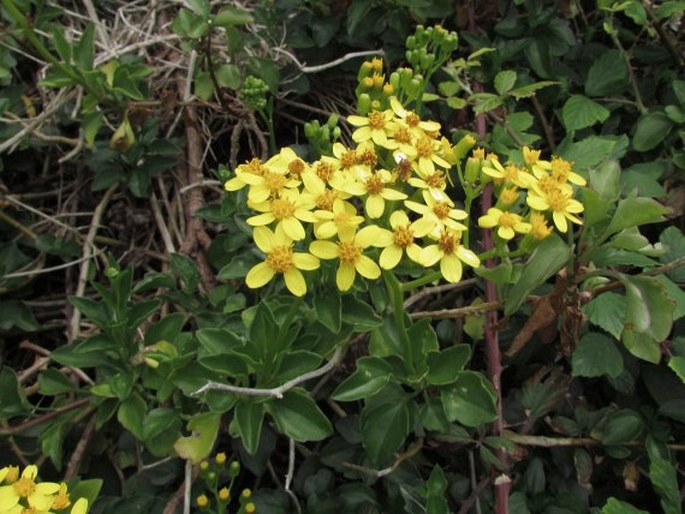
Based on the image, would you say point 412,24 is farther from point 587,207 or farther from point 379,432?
point 379,432

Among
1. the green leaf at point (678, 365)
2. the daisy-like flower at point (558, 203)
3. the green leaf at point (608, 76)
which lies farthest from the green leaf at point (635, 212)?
the green leaf at point (608, 76)

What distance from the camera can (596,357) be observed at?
4.55 feet

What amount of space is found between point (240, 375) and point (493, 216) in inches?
19.3

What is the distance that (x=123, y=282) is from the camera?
1.41 meters

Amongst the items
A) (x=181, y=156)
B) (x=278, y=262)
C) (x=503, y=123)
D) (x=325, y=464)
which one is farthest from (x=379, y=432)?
(x=181, y=156)

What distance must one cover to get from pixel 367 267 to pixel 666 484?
683 mm

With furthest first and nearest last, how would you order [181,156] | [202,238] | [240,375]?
[181,156] < [202,238] < [240,375]

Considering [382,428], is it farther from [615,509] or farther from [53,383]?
[53,383]

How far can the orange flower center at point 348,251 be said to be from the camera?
106 centimetres

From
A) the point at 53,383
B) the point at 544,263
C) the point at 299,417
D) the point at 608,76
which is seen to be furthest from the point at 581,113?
the point at 53,383

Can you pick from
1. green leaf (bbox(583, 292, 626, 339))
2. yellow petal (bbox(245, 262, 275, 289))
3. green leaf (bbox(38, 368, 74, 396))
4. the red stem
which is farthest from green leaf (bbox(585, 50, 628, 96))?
green leaf (bbox(38, 368, 74, 396))

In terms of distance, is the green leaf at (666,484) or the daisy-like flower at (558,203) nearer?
the daisy-like flower at (558,203)

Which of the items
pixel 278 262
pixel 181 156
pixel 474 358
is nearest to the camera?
pixel 278 262

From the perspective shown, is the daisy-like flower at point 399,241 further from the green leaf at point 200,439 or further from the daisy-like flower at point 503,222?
the green leaf at point 200,439
